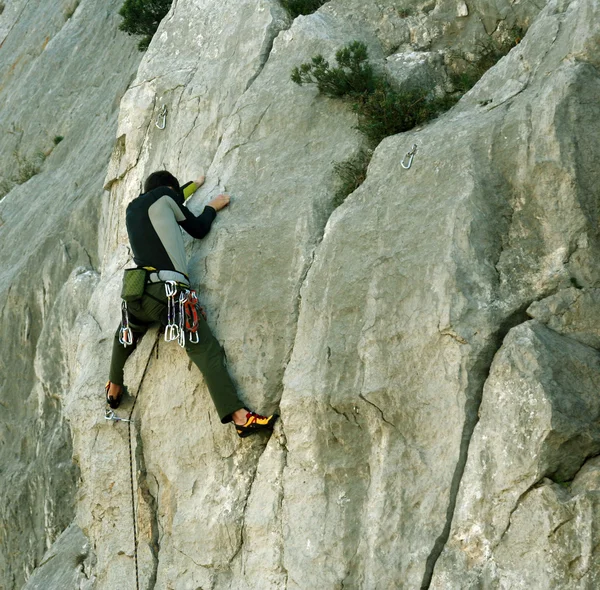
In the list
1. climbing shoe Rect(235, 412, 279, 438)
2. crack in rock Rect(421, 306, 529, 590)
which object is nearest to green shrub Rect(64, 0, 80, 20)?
climbing shoe Rect(235, 412, 279, 438)

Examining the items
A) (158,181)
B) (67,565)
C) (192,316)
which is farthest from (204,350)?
(67,565)

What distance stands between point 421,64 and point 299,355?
12.3ft

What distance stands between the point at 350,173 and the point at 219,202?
1423mm

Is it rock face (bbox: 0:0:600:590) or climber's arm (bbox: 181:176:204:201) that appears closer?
rock face (bbox: 0:0:600:590)

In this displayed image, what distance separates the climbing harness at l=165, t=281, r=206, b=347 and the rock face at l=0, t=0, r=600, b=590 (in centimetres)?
33

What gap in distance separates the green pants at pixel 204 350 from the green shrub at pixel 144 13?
6924 mm

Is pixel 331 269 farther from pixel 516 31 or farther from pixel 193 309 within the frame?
pixel 516 31

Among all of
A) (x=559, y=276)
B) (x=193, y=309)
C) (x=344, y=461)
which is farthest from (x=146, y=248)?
(x=559, y=276)

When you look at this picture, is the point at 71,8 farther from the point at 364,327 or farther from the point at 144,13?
the point at 364,327

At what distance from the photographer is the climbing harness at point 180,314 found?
9.77m

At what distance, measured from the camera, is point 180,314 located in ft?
32.2

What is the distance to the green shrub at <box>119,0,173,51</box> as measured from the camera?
1589cm

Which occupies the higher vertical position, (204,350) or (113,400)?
(204,350)

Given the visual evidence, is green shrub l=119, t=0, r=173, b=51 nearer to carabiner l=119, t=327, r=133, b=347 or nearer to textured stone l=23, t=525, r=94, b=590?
carabiner l=119, t=327, r=133, b=347
